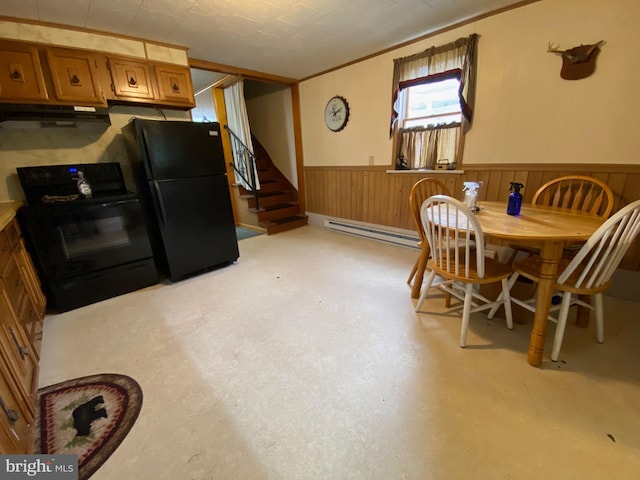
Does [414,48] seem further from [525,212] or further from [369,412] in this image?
[369,412]

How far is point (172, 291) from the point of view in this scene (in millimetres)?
2592

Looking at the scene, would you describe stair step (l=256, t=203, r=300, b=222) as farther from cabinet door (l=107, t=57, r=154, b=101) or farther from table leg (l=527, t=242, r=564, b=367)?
table leg (l=527, t=242, r=564, b=367)

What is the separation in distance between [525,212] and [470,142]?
1.19 metres

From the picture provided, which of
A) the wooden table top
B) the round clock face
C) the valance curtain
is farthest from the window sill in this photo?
the round clock face

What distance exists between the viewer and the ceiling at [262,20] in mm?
2104

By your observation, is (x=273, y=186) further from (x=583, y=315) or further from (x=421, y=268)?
(x=583, y=315)

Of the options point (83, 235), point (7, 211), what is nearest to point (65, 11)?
point (7, 211)

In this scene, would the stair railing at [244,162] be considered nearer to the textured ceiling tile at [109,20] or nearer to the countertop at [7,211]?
the textured ceiling tile at [109,20]

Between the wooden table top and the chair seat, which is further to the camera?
the chair seat

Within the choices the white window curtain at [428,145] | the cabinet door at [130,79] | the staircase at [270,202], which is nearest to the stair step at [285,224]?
the staircase at [270,202]

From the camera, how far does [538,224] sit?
1581 millimetres

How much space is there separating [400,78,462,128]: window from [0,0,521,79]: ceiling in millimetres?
529

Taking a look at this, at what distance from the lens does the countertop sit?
156 centimetres

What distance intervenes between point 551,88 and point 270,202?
3913 millimetres
